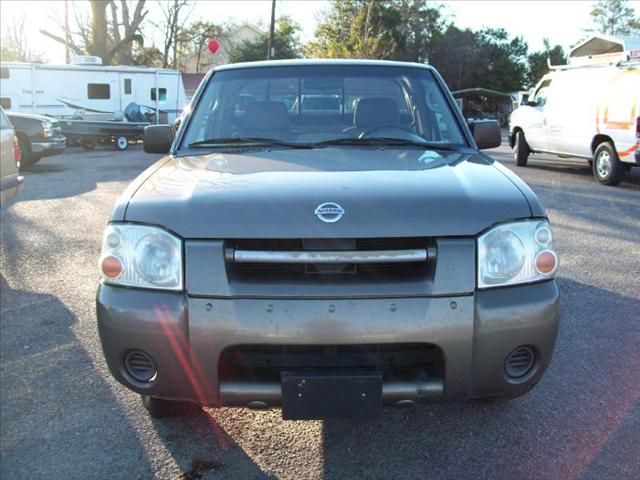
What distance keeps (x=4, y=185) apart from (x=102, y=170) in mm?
8256

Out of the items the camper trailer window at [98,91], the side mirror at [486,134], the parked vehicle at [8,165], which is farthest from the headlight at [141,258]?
the camper trailer window at [98,91]

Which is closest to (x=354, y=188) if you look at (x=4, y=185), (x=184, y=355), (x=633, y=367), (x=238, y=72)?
(x=184, y=355)

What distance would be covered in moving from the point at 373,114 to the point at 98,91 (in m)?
22.3

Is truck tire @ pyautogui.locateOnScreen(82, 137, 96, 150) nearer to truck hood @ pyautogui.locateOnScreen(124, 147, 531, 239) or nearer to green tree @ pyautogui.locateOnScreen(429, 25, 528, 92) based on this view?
truck hood @ pyautogui.locateOnScreen(124, 147, 531, 239)

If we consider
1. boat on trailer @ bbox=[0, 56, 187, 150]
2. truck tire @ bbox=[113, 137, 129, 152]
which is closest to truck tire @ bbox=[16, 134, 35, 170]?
boat on trailer @ bbox=[0, 56, 187, 150]

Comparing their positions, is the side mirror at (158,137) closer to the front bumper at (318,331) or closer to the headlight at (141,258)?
the headlight at (141,258)

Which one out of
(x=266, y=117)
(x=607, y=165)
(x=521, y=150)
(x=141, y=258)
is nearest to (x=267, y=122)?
(x=266, y=117)

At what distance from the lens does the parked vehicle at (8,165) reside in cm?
662

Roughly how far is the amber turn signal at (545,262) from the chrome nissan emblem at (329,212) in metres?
0.84

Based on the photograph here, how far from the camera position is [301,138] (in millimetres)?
3613

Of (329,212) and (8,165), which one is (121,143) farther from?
(329,212)

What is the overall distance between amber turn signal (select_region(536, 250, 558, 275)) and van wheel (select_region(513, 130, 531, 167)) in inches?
510

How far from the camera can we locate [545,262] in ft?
8.54

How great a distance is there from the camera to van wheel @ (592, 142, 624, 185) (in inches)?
439
